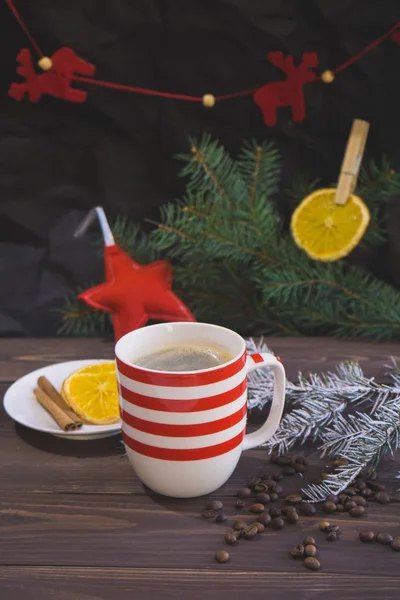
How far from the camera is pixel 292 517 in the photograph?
591 millimetres

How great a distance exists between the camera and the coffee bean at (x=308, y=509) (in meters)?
0.60

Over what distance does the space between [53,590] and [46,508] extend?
0.11 m

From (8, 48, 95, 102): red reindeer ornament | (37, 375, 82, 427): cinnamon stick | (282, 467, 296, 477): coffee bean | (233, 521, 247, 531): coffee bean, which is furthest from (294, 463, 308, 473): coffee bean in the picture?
(8, 48, 95, 102): red reindeer ornament

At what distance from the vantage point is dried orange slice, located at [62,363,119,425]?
73 centimetres

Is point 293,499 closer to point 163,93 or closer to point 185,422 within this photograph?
point 185,422

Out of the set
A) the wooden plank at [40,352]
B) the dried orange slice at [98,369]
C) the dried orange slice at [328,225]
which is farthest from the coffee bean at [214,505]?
the dried orange slice at [328,225]

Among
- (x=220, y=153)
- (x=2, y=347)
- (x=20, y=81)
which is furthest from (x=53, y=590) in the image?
(x=20, y=81)

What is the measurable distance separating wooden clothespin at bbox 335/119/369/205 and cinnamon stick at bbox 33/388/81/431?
21.4 inches

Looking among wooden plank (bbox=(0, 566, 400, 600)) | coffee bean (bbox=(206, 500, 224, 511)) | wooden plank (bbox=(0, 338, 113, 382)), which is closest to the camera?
wooden plank (bbox=(0, 566, 400, 600))

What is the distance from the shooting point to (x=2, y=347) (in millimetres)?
1028

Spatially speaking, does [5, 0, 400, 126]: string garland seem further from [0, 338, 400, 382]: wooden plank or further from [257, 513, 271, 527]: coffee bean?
[257, 513, 271, 527]: coffee bean

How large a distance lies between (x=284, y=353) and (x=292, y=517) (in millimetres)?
430

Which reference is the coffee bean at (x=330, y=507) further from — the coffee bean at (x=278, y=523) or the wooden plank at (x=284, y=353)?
the wooden plank at (x=284, y=353)

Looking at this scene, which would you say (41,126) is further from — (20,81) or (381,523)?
(381,523)
